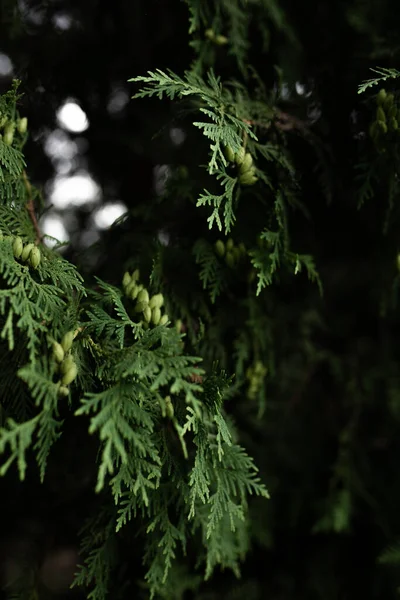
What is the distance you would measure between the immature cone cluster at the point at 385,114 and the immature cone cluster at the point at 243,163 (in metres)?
0.27

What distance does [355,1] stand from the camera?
1.34 meters

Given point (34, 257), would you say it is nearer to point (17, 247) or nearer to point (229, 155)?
point (17, 247)

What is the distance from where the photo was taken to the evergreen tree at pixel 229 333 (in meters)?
0.87

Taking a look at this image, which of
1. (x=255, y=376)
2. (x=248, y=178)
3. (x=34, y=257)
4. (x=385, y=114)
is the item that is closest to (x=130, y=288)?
(x=34, y=257)

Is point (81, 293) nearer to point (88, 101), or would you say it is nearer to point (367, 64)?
point (88, 101)

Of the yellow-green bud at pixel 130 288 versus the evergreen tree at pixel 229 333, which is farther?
the yellow-green bud at pixel 130 288

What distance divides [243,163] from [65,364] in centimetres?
50

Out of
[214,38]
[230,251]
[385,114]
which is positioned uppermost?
[214,38]

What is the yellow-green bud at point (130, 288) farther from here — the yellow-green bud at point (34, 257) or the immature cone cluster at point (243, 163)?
the immature cone cluster at point (243, 163)

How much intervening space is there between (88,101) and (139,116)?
196 mm

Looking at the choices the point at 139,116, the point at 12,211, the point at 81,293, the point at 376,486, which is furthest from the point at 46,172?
the point at 376,486

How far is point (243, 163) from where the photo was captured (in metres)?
1.00

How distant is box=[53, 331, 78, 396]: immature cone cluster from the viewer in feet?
2.61

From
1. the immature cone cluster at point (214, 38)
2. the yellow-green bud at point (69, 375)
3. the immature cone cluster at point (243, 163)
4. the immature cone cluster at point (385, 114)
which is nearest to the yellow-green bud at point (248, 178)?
the immature cone cluster at point (243, 163)
